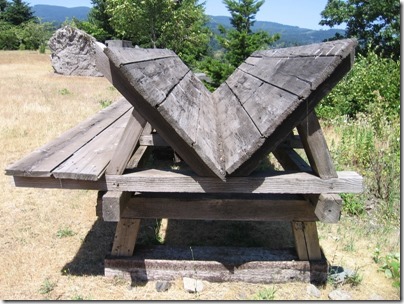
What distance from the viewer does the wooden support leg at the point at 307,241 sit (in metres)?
3.05

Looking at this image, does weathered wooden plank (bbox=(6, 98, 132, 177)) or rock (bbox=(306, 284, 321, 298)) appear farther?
rock (bbox=(306, 284, 321, 298))

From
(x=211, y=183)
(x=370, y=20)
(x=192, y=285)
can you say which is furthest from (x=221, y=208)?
(x=370, y=20)

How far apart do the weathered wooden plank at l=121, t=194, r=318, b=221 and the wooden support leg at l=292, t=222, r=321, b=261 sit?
15 centimetres

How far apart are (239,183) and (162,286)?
1214mm

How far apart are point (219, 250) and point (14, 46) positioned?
33.6 meters

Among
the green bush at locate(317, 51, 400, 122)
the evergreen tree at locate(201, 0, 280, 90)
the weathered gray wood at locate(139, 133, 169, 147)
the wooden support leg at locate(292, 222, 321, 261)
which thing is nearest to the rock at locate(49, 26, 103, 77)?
the evergreen tree at locate(201, 0, 280, 90)

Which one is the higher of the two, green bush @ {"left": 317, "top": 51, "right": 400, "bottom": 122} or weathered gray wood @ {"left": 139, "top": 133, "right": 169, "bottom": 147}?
green bush @ {"left": 317, "top": 51, "right": 400, "bottom": 122}

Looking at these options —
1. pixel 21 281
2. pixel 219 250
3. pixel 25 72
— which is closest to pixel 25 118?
pixel 21 281

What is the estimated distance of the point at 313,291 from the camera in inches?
119

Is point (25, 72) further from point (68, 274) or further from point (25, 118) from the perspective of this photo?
point (68, 274)

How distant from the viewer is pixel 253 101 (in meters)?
2.84

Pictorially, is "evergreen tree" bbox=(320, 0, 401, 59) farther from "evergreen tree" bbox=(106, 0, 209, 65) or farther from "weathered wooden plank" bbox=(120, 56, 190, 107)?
"weathered wooden plank" bbox=(120, 56, 190, 107)

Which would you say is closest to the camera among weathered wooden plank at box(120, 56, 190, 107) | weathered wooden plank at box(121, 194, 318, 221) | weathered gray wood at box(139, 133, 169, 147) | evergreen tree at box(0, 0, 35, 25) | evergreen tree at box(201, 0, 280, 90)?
weathered wooden plank at box(120, 56, 190, 107)

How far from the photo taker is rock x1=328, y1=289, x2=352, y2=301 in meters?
2.95
